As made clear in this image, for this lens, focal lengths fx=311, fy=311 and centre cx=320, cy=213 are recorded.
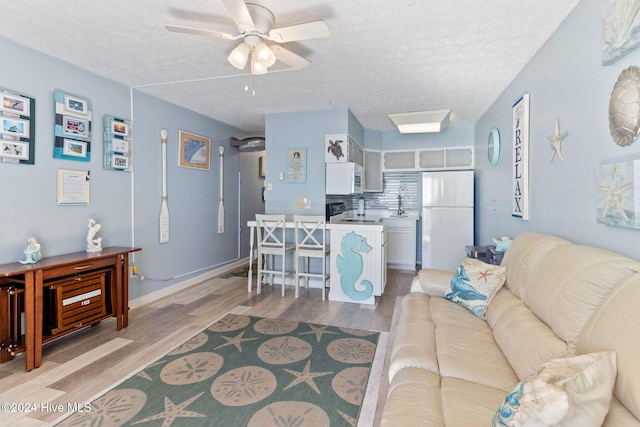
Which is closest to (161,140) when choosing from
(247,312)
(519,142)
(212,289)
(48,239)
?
(48,239)

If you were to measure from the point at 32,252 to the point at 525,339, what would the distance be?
3.27m

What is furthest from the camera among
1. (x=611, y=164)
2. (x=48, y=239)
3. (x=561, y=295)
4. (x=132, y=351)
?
(x=48, y=239)

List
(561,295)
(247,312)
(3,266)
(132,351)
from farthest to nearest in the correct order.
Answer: (247,312) < (132,351) < (3,266) < (561,295)

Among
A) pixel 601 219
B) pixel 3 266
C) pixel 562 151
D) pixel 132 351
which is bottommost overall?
pixel 132 351

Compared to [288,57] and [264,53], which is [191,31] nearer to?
[264,53]

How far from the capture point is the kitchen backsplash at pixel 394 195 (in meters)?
5.65

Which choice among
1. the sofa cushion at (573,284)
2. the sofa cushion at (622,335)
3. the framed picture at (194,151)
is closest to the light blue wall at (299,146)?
the framed picture at (194,151)

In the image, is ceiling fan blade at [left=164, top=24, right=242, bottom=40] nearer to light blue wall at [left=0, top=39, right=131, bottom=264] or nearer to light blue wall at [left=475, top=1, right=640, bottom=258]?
light blue wall at [left=0, top=39, right=131, bottom=264]

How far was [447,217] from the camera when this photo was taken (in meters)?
4.66

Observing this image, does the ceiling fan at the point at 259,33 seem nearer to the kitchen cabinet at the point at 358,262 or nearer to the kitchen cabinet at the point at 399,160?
the kitchen cabinet at the point at 358,262

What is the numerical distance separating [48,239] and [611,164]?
3915mm

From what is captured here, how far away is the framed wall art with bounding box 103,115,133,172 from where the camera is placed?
315 centimetres

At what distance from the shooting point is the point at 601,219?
157 centimetres

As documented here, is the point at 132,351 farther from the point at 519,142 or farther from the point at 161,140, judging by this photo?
the point at 519,142
